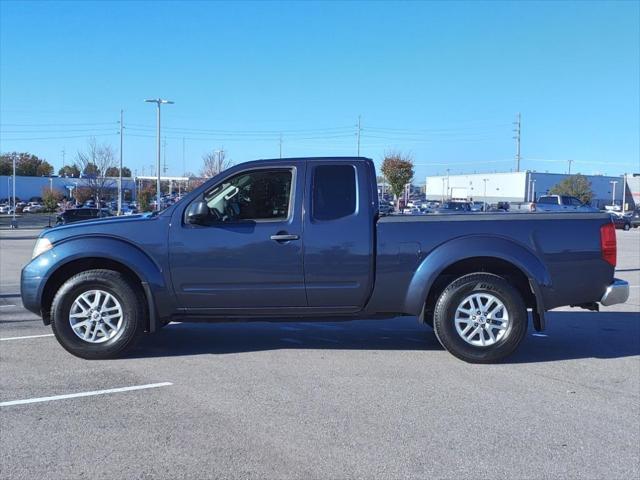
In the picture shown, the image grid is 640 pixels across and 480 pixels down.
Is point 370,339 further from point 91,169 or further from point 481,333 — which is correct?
point 91,169

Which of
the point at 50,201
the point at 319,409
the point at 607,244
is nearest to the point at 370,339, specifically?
the point at 319,409

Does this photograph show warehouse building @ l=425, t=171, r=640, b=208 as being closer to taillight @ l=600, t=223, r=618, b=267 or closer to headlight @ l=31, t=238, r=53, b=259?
taillight @ l=600, t=223, r=618, b=267

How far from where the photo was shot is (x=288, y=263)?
20.4ft

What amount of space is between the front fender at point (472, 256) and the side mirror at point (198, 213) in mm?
2161

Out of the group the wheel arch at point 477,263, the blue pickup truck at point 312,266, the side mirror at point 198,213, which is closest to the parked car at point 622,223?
the blue pickup truck at point 312,266

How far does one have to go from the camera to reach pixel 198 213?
20.2ft

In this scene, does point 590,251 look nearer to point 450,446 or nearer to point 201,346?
point 450,446

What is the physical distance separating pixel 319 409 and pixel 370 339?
2606 millimetres

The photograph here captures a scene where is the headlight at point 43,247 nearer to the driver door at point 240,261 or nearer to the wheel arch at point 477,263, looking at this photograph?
the driver door at point 240,261

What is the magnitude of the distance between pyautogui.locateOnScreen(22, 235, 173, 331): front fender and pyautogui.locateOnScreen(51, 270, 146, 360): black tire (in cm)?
15

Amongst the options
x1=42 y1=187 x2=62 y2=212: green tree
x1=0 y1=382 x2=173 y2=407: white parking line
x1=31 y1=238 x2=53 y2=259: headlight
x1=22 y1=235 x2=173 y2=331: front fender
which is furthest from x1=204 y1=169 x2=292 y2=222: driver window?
x1=42 y1=187 x2=62 y2=212: green tree

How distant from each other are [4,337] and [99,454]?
408 centimetres

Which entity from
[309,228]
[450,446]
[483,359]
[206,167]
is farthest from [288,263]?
[206,167]

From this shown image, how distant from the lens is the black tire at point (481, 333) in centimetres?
623
